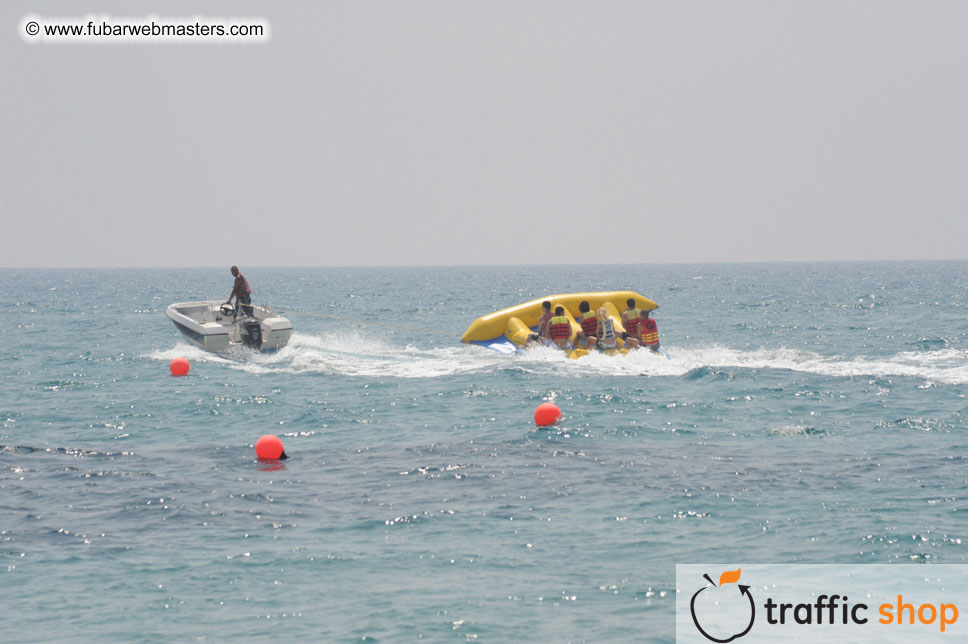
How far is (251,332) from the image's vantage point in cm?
1923

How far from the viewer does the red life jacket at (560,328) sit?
18.3 metres

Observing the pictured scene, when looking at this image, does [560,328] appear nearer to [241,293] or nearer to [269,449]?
[241,293]

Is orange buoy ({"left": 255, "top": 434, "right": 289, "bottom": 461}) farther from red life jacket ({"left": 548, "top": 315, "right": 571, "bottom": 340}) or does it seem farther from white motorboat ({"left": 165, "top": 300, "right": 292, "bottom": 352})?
white motorboat ({"left": 165, "top": 300, "right": 292, "bottom": 352})

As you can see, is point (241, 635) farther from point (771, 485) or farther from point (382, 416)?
point (382, 416)

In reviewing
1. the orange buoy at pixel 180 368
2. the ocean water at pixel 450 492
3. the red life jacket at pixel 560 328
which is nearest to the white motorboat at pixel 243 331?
the ocean water at pixel 450 492

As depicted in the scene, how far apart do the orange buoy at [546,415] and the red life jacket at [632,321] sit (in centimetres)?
629

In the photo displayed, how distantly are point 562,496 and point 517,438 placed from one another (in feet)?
9.68

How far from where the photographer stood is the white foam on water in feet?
58.9

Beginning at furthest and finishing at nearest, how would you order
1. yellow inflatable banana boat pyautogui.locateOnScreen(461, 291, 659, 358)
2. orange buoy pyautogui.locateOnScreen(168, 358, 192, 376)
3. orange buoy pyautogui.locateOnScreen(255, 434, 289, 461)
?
yellow inflatable banana boat pyautogui.locateOnScreen(461, 291, 659, 358) < orange buoy pyautogui.locateOnScreen(168, 358, 192, 376) < orange buoy pyautogui.locateOnScreen(255, 434, 289, 461)

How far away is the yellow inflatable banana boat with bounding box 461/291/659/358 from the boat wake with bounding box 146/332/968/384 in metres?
0.36

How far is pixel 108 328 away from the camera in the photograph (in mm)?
34156

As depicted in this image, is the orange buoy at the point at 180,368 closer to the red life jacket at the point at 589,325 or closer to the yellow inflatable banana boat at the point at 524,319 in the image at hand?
the yellow inflatable banana boat at the point at 524,319

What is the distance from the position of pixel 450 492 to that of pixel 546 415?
143 inches

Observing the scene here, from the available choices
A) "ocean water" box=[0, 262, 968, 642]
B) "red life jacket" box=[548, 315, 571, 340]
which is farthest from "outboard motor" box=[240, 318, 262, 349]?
"red life jacket" box=[548, 315, 571, 340]
